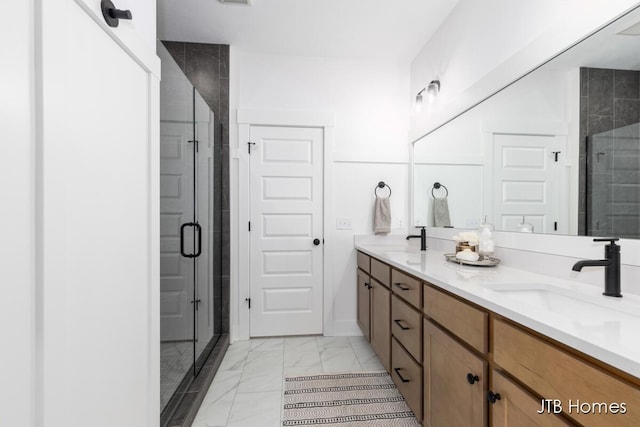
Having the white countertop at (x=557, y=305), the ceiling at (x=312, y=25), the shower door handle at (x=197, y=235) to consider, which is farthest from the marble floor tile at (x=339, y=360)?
the ceiling at (x=312, y=25)

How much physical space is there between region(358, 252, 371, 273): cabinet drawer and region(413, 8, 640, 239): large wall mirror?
789 mm

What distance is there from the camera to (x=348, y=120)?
2.88 metres

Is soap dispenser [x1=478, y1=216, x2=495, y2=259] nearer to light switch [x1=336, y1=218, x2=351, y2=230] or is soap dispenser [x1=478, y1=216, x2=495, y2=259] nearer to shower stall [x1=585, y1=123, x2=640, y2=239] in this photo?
shower stall [x1=585, y1=123, x2=640, y2=239]

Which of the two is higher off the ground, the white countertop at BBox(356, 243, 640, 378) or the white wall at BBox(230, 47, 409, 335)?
the white wall at BBox(230, 47, 409, 335)

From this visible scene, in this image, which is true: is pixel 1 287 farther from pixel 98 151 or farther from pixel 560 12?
pixel 560 12

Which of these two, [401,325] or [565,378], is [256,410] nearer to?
[401,325]

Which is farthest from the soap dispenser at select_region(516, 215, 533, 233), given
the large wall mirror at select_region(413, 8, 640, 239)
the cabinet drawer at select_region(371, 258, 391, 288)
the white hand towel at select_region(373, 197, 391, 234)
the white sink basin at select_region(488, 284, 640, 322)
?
the white hand towel at select_region(373, 197, 391, 234)

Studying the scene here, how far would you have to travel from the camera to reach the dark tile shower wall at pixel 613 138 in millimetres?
1056

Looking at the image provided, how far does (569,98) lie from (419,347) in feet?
4.42

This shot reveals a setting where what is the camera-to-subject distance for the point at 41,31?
63cm

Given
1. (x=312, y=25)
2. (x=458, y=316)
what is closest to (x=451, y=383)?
(x=458, y=316)

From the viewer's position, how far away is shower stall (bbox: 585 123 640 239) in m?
1.05

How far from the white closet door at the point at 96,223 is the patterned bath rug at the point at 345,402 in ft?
2.90

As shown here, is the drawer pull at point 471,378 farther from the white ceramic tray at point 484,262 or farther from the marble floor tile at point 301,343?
the marble floor tile at point 301,343
